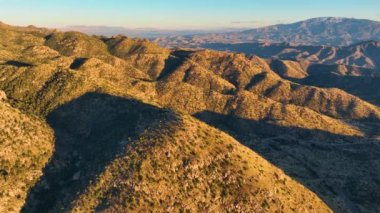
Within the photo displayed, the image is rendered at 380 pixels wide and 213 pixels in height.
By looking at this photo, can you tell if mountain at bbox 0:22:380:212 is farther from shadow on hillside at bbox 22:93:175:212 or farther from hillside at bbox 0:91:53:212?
hillside at bbox 0:91:53:212

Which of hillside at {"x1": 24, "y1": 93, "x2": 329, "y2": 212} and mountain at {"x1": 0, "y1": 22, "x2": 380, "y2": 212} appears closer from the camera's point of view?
hillside at {"x1": 24, "y1": 93, "x2": 329, "y2": 212}

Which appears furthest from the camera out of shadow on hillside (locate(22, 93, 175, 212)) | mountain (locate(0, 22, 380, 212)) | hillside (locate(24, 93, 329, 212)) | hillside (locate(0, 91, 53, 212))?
shadow on hillside (locate(22, 93, 175, 212))

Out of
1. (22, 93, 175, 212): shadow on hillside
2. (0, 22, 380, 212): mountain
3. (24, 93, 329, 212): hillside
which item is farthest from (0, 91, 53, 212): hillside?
(24, 93, 329, 212): hillside

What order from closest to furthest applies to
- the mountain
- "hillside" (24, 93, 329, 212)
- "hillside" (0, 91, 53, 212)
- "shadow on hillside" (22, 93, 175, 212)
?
"hillside" (24, 93, 329, 212) → the mountain → "hillside" (0, 91, 53, 212) → "shadow on hillside" (22, 93, 175, 212)

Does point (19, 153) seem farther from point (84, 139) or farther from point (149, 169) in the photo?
point (149, 169)

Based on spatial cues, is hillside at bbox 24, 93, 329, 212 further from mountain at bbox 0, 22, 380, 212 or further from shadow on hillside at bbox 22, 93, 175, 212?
shadow on hillside at bbox 22, 93, 175, 212

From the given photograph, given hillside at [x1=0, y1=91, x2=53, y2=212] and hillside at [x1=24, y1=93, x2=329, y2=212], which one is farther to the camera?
hillside at [x1=0, y1=91, x2=53, y2=212]

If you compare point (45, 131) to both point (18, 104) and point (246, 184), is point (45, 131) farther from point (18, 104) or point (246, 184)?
point (246, 184)

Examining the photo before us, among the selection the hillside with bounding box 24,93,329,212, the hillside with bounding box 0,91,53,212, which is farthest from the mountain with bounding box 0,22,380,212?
the hillside with bounding box 0,91,53,212

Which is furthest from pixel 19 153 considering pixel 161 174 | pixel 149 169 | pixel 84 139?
pixel 161 174
